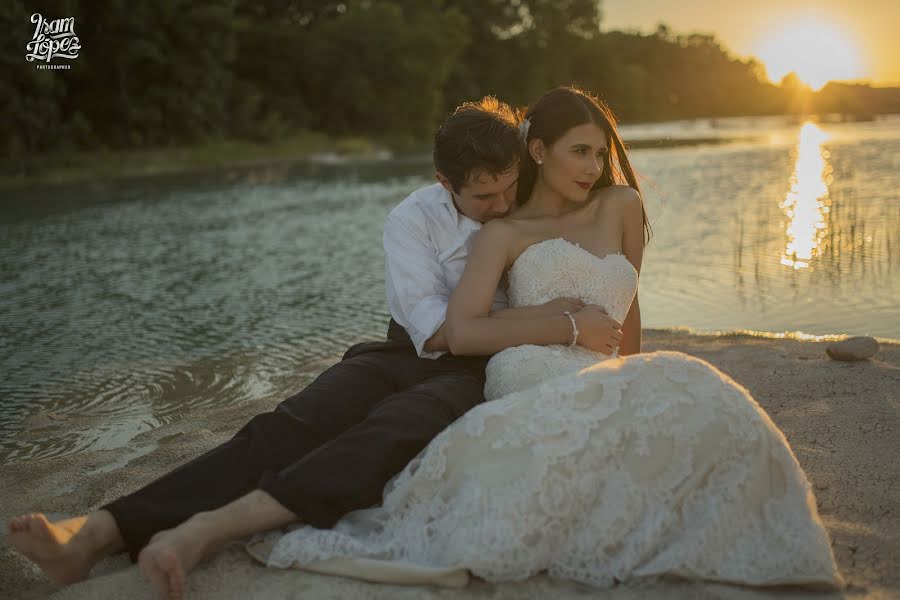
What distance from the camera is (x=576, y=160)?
13.5 feet

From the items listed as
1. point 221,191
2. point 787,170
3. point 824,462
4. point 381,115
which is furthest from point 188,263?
point 381,115

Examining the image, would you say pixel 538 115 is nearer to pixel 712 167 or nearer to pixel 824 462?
pixel 824 462

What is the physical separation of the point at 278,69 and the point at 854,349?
53735 mm

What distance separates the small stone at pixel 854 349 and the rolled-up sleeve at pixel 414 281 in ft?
9.67

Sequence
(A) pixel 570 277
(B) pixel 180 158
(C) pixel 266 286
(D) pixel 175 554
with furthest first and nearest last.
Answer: (B) pixel 180 158 → (C) pixel 266 286 → (A) pixel 570 277 → (D) pixel 175 554

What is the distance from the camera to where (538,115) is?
417 centimetres

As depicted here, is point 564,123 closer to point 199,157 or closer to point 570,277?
point 570,277

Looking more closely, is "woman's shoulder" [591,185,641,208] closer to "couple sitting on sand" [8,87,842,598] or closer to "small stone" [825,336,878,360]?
"couple sitting on sand" [8,87,842,598]

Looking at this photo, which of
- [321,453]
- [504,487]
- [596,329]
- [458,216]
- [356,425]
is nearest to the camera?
[504,487]

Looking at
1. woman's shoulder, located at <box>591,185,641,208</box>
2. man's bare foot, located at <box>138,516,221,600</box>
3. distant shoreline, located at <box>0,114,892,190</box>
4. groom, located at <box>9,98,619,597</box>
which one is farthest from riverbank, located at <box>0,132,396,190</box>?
man's bare foot, located at <box>138,516,221,600</box>

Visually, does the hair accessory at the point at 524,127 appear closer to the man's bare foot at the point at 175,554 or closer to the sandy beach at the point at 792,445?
the sandy beach at the point at 792,445

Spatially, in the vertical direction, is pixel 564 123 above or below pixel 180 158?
below

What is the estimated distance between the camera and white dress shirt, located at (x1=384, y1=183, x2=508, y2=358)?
13.4ft

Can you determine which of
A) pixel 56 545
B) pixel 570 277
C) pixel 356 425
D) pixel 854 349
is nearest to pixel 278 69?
pixel 854 349
